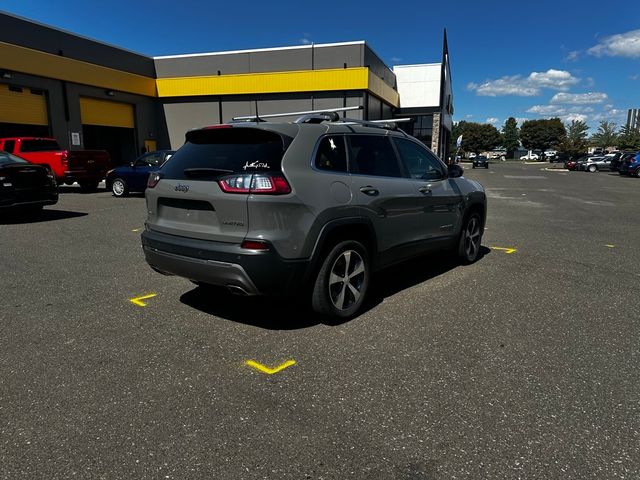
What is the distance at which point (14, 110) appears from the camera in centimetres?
2017

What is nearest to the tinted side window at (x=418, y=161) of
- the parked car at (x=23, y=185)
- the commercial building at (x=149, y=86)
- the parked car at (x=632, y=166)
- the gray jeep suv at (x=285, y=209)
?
the gray jeep suv at (x=285, y=209)

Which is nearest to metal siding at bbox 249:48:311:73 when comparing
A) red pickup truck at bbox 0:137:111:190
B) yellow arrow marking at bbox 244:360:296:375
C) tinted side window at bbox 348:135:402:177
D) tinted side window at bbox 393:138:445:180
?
red pickup truck at bbox 0:137:111:190

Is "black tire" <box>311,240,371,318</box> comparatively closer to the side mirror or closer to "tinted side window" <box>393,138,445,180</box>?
"tinted side window" <box>393,138,445,180</box>

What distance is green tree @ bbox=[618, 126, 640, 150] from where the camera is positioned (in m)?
77.2

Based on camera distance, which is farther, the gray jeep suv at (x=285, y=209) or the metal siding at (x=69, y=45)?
the metal siding at (x=69, y=45)

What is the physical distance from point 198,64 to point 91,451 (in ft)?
94.6

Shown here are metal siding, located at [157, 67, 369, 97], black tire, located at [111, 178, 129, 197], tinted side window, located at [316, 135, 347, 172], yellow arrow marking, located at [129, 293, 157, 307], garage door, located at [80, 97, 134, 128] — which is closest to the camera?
tinted side window, located at [316, 135, 347, 172]

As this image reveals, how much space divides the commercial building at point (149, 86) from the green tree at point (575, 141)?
67.9 metres

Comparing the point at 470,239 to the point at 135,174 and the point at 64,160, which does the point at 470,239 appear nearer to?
the point at 135,174

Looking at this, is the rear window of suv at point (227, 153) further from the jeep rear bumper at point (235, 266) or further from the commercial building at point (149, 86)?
the commercial building at point (149, 86)

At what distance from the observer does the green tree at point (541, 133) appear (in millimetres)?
120250

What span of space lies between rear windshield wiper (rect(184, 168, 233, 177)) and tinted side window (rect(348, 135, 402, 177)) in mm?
1204

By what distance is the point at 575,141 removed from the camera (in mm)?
84875

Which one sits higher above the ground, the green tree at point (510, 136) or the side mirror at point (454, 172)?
the green tree at point (510, 136)
